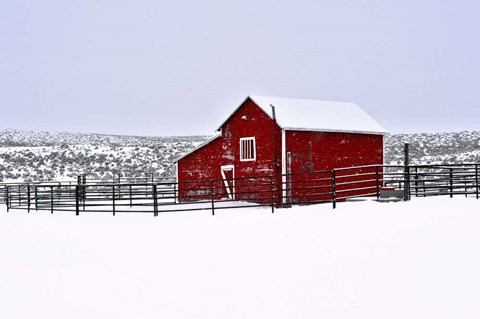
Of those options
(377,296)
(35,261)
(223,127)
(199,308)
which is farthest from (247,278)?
(223,127)

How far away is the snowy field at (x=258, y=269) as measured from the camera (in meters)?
7.61

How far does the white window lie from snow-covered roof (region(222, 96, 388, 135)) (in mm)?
1688

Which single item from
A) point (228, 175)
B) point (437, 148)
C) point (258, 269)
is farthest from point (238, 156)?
point (437, 148)

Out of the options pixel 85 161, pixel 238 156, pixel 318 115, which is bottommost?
pixel 238 156

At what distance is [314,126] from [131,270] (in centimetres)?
1525

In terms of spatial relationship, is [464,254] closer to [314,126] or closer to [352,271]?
[352,271]

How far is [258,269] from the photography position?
9602mm

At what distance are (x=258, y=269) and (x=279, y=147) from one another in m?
13.7

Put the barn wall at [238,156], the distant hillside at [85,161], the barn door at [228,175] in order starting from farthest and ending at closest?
the distant hillside at [85,161] → the barn door at [228,175] → the barn wall at [238,156]

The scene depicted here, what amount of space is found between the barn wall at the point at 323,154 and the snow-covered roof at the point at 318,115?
320 mm

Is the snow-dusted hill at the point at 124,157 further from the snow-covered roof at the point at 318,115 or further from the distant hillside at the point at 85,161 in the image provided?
the snow-covered roof at the point at 318,115

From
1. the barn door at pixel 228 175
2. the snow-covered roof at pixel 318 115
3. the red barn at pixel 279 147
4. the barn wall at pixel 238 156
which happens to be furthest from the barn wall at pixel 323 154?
the barn door at pixel 228 175

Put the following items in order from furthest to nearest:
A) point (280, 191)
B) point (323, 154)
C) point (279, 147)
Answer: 1. point (323, 154)
2. point (280, 191)
3. point (279, 147)

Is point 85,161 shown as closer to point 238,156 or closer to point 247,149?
point 238,156
